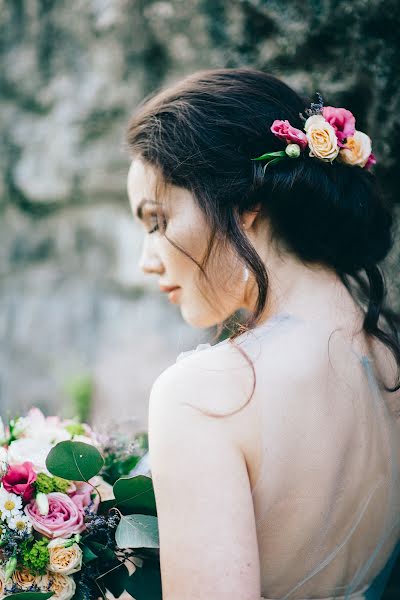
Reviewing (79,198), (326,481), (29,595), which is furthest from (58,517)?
(79,198)

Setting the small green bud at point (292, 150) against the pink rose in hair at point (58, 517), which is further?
the small green bud at point (292, 150)

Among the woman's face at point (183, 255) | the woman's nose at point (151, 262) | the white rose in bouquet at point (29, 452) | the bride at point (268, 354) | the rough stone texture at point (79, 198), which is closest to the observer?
the bride at point (268, 354)

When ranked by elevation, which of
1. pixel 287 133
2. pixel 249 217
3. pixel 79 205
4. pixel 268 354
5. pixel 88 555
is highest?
pixel 287 133

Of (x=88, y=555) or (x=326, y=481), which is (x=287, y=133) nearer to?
(x=326, y=481)

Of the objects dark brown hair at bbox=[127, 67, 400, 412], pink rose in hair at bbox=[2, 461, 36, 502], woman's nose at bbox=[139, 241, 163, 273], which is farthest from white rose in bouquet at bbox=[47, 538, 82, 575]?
woman's nose at bbox=[139, 241, 163, 273]

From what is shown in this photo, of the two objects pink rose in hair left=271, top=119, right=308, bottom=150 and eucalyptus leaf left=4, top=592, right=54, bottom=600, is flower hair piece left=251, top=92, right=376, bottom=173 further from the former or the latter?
eucalyptus leaf left=4, top=592, right=54, bottom=600

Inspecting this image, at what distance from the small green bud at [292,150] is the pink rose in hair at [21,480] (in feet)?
3.25

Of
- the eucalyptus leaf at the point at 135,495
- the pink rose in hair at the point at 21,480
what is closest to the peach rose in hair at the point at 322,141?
the eucalyptus leaf at the point at 135,495

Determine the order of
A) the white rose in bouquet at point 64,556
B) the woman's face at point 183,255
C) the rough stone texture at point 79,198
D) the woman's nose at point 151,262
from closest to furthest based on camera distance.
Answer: the white rose in bouquet at point 64,556 → the woman's face at point 183,255 → the woman's nose at point 151,262 → the rough stone texture at point 79,198

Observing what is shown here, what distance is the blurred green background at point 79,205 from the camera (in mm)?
3518

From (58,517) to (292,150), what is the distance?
1042 millimetres

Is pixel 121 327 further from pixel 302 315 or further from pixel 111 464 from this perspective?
pixel 302 315

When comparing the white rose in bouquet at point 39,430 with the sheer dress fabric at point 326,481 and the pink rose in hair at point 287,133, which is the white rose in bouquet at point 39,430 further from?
the pink rose in hair at point 287,133

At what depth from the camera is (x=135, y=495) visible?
53.5 inches
